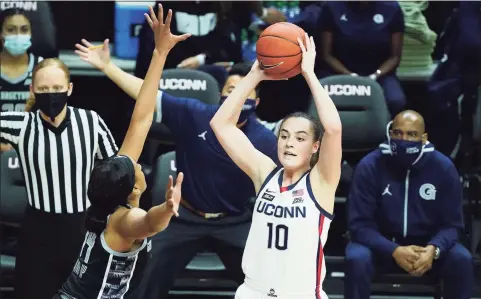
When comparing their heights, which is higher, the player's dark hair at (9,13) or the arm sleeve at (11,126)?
the player's dark hair at (9,13)

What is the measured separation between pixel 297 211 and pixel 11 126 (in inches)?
85.7

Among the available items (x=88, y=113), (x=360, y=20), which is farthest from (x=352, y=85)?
(x=88, y=113)

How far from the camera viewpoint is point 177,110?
659 centimetres

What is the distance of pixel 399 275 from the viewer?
661 cm

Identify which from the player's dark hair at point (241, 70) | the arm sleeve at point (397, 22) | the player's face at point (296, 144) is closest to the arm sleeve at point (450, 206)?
the player's dark hair at point (241, 70)

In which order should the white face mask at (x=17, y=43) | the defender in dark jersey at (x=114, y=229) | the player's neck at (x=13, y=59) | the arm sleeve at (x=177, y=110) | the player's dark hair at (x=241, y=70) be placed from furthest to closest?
the player's neck at (x=13, y=59) → the white face mask at (x=17, y=43) → the player's dark hair at (x=241, y=70) → the arm sleeve at (x=177, y=110) → the defender in dark jersey at (x=114, y=229)

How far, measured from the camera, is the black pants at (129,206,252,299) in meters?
6.33

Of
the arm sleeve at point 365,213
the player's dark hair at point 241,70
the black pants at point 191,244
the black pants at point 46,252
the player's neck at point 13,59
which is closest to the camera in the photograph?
the black pants at point 46,252

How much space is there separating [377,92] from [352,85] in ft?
0.61

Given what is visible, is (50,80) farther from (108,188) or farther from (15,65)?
(108,188)

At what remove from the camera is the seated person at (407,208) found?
639cm

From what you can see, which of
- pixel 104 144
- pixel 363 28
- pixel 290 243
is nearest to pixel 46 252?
pixel 104 144

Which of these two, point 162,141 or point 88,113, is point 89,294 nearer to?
point 88,113

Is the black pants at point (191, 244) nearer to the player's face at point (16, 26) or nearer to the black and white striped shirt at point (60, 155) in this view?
the black and white striped shirt at point (60, 155)
